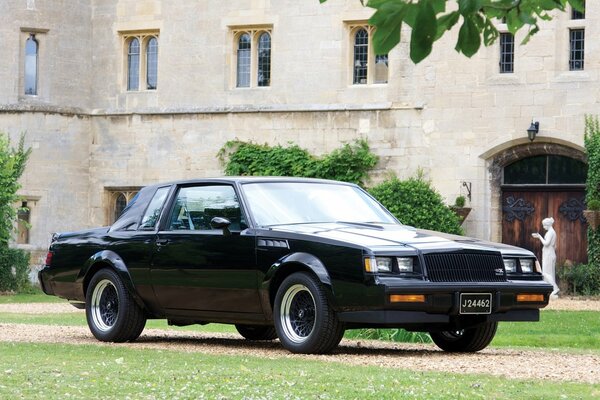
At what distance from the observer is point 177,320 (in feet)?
43.5

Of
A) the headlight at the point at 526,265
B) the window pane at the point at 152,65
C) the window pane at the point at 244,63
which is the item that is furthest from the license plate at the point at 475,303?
the window pane at the point at 152,65

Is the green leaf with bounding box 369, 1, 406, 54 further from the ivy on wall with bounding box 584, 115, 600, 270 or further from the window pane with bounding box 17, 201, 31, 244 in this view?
the window pane with bounding box 17, 201, 31, 244

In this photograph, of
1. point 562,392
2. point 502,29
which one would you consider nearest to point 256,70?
point 502,29

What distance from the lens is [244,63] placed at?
3209 centimetres

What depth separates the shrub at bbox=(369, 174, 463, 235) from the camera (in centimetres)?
2820

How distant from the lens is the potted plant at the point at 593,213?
1067 inches

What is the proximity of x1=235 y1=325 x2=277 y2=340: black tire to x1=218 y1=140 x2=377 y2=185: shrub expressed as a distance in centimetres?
1613

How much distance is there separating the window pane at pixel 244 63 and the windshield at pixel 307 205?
19.0 m

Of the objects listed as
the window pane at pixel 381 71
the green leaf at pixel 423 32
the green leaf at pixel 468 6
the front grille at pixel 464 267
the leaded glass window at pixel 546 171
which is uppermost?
the window pane at pixel 381 71

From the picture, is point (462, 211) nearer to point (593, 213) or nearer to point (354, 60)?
point (593, 213)

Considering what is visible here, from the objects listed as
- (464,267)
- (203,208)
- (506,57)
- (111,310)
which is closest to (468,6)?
(464,267)

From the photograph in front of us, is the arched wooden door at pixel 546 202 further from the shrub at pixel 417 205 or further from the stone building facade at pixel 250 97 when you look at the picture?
the shrub at pixel 417 205

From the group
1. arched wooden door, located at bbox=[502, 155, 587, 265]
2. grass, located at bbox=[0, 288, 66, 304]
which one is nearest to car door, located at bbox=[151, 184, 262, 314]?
grass, located at bbox=[0, 288, 66, 304]

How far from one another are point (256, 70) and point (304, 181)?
1890cm
